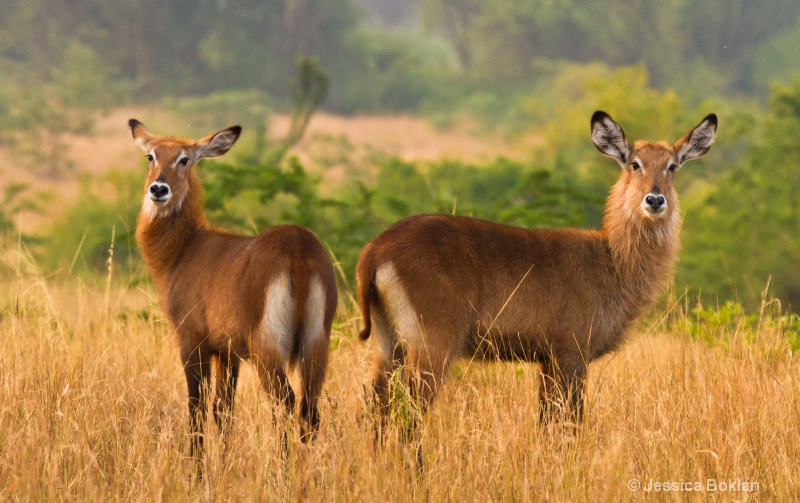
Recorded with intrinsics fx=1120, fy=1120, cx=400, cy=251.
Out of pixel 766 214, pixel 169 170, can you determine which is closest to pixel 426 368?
pixel 169 170

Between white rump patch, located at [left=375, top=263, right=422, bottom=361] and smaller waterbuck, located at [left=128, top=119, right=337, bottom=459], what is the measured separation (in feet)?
0.80

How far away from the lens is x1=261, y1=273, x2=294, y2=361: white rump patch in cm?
505

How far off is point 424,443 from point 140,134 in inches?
109

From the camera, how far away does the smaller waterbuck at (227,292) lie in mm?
5062

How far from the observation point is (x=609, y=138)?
611 centimetres

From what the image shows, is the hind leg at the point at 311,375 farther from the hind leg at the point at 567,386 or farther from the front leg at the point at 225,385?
the hind leg at the point at 567,386

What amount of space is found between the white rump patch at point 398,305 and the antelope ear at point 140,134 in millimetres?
1849

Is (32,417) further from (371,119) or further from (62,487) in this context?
(371,119)

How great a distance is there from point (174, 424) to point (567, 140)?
34.2 meters

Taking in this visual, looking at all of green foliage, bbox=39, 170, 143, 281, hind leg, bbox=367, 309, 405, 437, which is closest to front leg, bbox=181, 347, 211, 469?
hind leg, bbox=367, 309, 405, 437

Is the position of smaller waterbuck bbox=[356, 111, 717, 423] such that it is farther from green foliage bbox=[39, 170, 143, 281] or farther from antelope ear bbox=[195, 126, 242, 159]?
green foliage bbox=[39, 170, 143, 281]

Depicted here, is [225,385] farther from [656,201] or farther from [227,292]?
[656,201]

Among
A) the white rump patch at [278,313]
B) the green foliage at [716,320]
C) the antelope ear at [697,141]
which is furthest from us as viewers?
the green foliage at [716,320]

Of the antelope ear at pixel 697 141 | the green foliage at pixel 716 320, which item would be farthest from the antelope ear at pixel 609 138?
the green foliage at pixel 716 320
